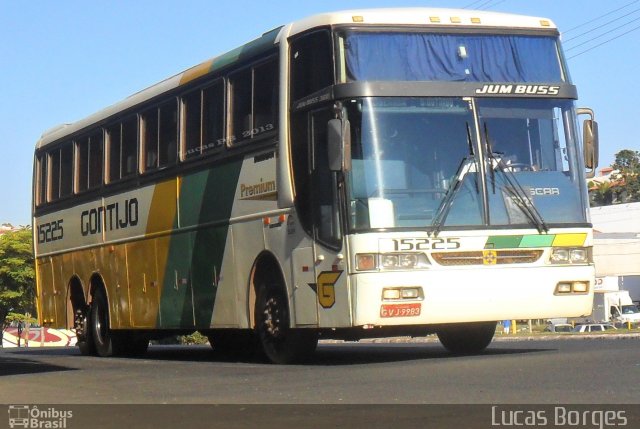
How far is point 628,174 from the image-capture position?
126062 millimetres

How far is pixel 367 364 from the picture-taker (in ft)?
48.4

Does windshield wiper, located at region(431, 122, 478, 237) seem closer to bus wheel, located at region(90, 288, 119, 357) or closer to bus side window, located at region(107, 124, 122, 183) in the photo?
bus side window, located at region(107, 124, 122, 183)

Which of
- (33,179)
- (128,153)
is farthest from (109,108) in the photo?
(33,179)

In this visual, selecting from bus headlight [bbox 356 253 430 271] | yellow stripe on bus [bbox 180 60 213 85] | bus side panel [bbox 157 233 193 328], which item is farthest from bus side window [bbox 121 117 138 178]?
bus headlight [bbox 356 253 430 271]

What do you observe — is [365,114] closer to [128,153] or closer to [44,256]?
[128,153]

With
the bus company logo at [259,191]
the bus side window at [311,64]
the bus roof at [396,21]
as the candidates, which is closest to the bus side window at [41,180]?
the bus roof at [396,21]

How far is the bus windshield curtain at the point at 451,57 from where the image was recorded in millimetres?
14117

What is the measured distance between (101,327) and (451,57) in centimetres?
913

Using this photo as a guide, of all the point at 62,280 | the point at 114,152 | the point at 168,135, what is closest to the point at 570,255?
the point at 168,135

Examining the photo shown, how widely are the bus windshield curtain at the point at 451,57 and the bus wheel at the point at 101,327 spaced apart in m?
8.39

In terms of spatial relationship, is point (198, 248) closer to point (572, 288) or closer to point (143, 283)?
point (143, 283)

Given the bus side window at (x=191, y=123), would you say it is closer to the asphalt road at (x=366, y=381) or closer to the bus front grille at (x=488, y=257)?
the asphalt road at (x=366, y=381)
